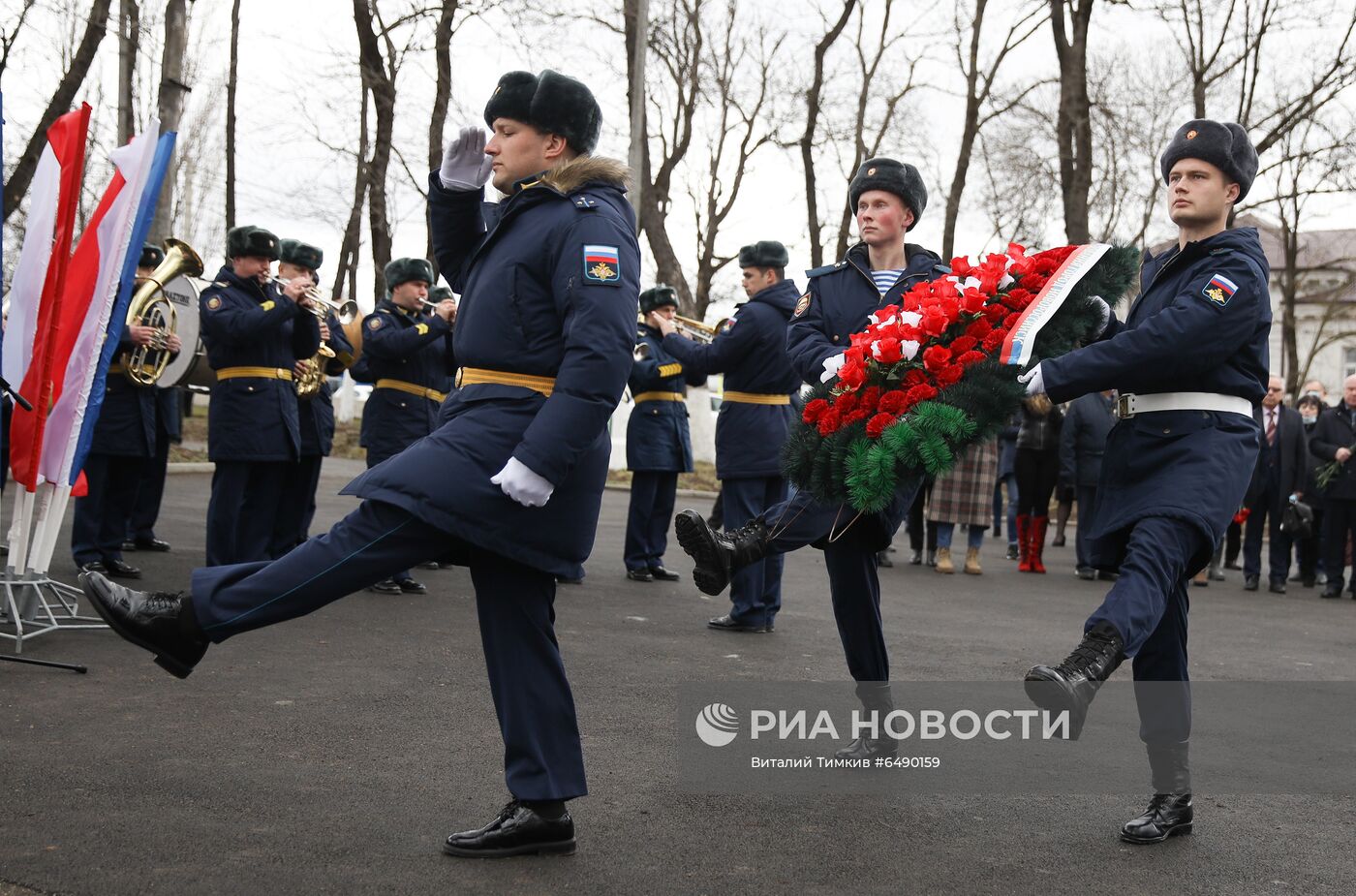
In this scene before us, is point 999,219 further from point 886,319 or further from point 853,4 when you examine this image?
point 886,319

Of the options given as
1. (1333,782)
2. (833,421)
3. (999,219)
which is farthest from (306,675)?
(999,219)

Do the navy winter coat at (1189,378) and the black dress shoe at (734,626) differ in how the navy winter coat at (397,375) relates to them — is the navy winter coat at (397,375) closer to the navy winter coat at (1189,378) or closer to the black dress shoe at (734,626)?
the black dress shoe at (734,626)

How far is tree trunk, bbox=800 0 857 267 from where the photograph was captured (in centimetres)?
2889

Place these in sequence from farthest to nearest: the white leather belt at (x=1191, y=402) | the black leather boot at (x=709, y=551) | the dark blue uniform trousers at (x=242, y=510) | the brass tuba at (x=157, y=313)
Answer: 1. the brass tuba at (x=157, y=313)
2. the dark blue uniform trousers at (x=242, y=510)
3. the black leather boot at (x=709, y=551)
4. the white leather belt at (x=1191, y=402)

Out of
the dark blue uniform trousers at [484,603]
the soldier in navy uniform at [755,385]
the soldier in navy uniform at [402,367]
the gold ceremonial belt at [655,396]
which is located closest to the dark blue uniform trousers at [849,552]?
the dark blue uniform trousers at [484,603]

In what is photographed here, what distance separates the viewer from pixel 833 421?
4820mm

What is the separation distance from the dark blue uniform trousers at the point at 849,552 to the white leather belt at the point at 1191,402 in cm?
76

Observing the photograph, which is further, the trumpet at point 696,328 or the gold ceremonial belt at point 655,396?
the trumpet at point 696,328

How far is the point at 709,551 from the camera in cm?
Result: 448

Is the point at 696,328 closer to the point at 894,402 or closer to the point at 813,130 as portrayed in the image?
the point at 894,402

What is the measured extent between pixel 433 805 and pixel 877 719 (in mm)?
1606

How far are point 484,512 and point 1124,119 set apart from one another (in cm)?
2688

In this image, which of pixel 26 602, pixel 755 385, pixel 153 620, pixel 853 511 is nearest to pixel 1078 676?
pixel 853 511

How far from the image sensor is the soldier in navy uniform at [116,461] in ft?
29.1
